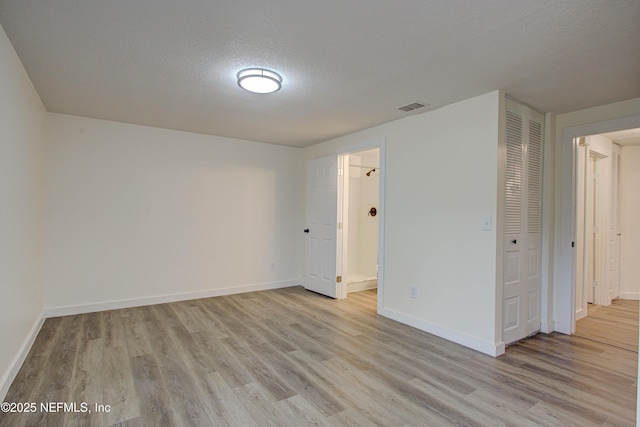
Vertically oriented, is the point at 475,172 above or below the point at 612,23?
below

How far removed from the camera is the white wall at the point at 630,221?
500cm

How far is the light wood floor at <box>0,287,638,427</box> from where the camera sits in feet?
6.48

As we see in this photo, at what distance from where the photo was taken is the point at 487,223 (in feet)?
9.56

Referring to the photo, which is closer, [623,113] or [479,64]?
[479,64]

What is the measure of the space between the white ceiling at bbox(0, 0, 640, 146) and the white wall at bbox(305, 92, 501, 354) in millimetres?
370

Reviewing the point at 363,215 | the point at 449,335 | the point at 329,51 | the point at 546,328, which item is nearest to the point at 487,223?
the point at 449,335

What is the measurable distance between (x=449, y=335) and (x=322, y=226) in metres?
2.38

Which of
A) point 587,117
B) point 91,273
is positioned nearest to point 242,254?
point 91,273

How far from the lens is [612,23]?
178cm

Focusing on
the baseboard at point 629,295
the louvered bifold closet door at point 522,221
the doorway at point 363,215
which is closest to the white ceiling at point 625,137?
the louvered bifold closet door at point 522,221

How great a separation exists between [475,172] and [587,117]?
1.40 m

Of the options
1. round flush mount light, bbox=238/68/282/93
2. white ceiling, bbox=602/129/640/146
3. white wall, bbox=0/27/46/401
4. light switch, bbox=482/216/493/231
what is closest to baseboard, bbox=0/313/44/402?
white wall, bbox=0/27/46/401

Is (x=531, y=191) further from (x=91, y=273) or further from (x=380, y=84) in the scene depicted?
(x=91, y=273)

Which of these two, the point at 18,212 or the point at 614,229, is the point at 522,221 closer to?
the point at 614,229
